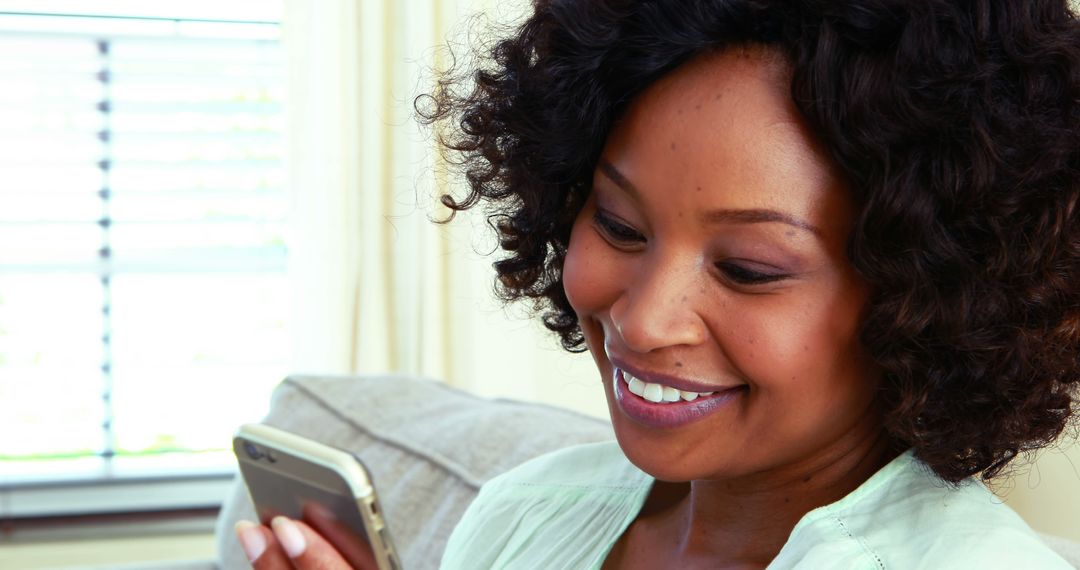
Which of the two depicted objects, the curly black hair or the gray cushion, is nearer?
the curly black hair

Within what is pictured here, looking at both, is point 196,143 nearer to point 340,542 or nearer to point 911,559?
point 340,542

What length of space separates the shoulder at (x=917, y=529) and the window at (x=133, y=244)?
7.82ft

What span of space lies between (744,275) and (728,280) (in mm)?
13

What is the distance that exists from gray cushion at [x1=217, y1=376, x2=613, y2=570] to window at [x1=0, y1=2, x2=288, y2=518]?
1.04 meters

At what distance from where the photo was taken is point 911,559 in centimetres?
81

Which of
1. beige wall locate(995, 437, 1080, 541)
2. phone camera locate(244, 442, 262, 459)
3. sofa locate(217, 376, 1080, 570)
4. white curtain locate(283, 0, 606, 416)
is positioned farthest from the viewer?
white curtain locate(283, 0, 606, 416)

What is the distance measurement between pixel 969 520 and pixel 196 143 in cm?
255

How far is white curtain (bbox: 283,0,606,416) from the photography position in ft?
8.57

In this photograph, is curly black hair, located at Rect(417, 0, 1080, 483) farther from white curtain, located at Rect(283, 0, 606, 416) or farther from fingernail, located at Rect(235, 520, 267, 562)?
white curtain, located at Rect(283, 0, 606, 416)

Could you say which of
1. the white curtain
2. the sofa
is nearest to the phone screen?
the sofa

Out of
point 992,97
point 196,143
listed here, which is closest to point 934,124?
point 992,97

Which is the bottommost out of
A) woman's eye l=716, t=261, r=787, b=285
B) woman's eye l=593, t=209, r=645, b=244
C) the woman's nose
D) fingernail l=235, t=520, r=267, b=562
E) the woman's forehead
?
fingernail l=235, t=520, r=267, b=562

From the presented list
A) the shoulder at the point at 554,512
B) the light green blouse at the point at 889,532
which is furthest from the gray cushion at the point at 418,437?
the light green blouse at the point at 889,532

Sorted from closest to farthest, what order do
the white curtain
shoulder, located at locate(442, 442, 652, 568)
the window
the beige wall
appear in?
shoulder, located at locate(442, 442, 652, 568) < the beige wall < the white curtain < the window
